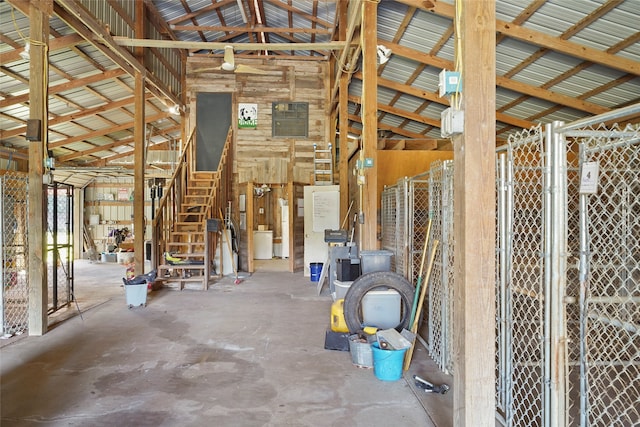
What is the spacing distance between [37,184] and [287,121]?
258 inches

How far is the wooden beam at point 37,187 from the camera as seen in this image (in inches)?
176

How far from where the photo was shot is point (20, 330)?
4.55 meters

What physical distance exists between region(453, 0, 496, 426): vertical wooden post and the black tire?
6.61 ft

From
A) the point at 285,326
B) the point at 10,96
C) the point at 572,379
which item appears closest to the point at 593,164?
the point at 572,379

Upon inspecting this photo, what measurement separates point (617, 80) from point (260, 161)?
759cm

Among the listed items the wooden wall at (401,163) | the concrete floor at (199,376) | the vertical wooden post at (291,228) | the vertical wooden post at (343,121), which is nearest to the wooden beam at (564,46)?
the wooden wall at (401,163)

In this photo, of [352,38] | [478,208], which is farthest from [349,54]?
[478,208]

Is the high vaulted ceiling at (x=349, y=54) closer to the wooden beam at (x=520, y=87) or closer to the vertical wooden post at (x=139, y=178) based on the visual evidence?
the wooden beam at (x=520, y=87)

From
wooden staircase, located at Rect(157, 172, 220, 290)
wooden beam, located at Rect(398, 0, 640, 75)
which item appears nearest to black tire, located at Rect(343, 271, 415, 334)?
wooden beam, located at Rect(398, 0, 640, 75)

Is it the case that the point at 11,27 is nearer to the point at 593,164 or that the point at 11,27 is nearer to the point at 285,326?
the point at 285,326

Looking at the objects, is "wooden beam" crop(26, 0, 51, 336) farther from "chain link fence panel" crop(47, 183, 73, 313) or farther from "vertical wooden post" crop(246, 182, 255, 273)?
"vertical wooden post" crop(246, 182, 255, 273)

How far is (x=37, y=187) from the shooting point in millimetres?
4520

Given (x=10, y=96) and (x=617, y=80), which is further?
(x=10, y=96)

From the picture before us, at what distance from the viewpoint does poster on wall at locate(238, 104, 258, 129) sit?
10.1 m
